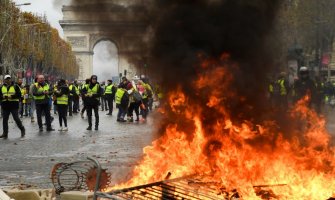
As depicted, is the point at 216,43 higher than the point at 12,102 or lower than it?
higher

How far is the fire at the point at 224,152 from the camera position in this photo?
724cm

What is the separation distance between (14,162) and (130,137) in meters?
5.89

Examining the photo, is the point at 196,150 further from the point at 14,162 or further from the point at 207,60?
the point at 14,162

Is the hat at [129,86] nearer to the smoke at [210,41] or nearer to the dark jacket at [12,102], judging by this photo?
the dark jacket at [12,102]

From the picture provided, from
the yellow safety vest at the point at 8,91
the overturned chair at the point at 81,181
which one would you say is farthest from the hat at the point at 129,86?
the overturned chair at the point at 81,181

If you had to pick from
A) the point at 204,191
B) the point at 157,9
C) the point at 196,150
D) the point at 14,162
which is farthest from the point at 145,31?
the point at 14,162

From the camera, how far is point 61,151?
46.5 ft

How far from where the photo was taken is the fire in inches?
285

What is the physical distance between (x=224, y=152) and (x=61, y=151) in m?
7.25

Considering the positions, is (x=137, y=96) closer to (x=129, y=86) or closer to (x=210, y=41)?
(x=129, y=86)

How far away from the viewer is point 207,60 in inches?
308

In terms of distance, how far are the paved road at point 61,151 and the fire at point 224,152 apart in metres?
1.39

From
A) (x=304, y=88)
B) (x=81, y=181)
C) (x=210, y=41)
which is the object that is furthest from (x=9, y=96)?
(x=210, y=41)

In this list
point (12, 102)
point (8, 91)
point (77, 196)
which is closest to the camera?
point (77, 196)
